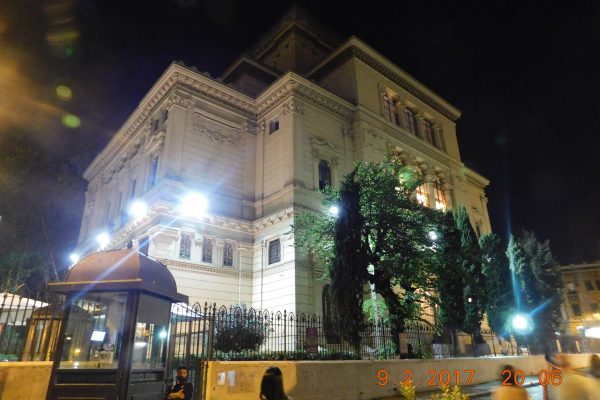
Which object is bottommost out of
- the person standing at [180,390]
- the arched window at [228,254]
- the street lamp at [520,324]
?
the person standing at [180,390]

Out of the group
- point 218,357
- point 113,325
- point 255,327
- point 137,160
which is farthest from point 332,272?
point 137,160

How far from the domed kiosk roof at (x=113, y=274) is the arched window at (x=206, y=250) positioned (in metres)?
13.4

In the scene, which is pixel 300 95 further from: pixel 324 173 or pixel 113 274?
pixel 113 274

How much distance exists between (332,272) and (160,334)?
7202 millimetres

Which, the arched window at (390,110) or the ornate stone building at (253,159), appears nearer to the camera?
the ornate stone building at (253,159)

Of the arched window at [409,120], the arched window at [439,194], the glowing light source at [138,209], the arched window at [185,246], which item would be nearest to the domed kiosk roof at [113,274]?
the arched window at [185,246]

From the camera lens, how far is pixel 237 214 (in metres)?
23.1

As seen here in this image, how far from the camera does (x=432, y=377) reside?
13156 millimetres

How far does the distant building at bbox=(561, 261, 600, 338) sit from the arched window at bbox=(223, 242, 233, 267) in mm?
56459

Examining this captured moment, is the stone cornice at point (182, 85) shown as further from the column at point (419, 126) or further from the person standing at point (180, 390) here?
the person standing at point (180, 390)

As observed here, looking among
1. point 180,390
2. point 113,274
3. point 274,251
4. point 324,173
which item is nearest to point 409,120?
point 324,173

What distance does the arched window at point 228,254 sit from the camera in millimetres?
21703

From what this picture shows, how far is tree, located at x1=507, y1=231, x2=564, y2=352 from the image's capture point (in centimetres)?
2581

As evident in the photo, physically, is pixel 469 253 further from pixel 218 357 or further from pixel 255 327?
pixel 218 357
